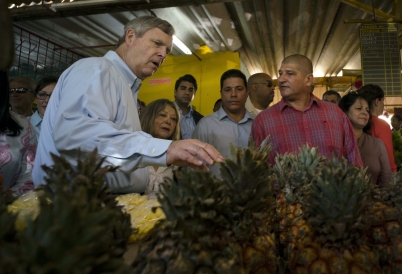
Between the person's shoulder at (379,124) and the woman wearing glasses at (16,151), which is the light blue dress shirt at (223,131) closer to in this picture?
the person's shoulder at (379,124)

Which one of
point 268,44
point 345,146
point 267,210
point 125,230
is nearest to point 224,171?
point 267,210

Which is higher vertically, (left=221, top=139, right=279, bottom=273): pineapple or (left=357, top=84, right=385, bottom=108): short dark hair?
(left=357, top=84, right=385, bottom=108): short dark hair

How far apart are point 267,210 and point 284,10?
489cm

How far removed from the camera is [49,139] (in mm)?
1764

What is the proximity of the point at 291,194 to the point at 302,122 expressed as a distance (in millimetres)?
1436

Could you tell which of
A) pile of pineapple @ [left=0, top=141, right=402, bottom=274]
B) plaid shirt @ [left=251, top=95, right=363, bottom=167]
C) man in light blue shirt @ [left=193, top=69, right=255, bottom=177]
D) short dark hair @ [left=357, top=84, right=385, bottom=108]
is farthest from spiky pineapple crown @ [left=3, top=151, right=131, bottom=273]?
short dark hair @ [left=357, top=84, right=385, bottom=108]

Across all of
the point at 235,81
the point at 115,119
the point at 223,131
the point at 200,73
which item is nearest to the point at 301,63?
the point at 235,81

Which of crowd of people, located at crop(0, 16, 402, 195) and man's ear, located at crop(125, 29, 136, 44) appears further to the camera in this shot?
man's ear, located at crop(125, 29, 136, 44)

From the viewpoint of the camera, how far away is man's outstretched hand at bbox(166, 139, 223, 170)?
1.31 m

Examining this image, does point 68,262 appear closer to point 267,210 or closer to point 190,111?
point 267,210

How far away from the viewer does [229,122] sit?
345 centimetres

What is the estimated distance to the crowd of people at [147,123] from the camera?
1.49m

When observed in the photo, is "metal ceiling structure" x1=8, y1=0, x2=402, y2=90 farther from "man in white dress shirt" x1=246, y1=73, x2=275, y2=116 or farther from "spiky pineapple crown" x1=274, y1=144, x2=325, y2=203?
"spiky pineapple crown" x1=274, y1=144, x2=325, y2=203

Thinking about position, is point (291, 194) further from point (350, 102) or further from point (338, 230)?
point (350, 102)
